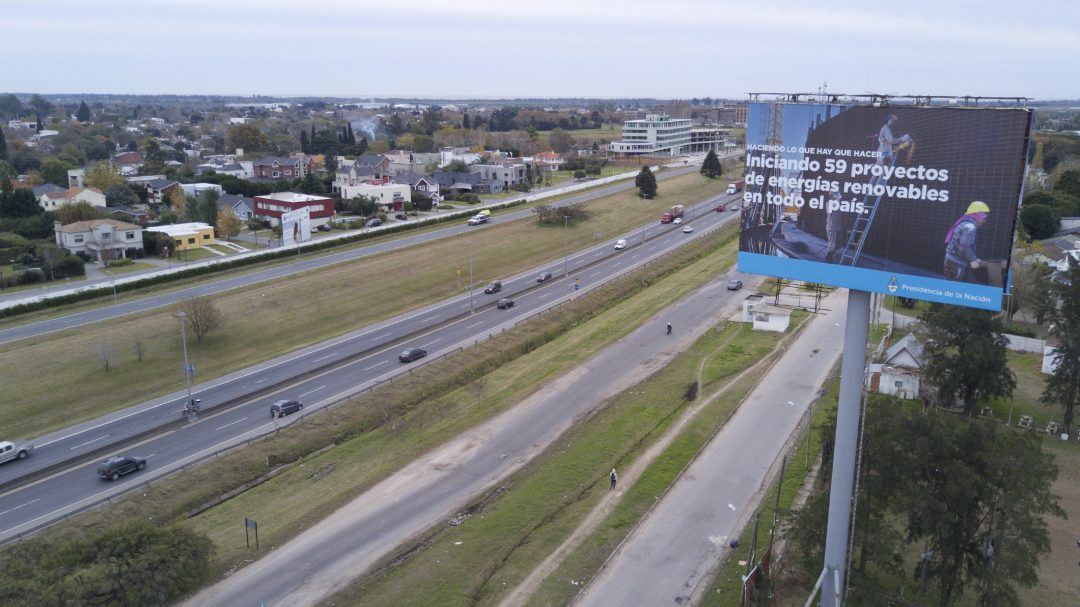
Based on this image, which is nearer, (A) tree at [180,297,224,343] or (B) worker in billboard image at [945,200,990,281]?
(B) worker in billboard image at [945,200,990,281]

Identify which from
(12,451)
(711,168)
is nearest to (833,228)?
(12,451)

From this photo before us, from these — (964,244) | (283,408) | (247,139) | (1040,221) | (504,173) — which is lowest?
(283,408)

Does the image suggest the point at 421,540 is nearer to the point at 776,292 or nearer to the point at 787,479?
the point at 787,479

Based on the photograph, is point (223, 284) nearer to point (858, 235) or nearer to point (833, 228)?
point (833, 228)

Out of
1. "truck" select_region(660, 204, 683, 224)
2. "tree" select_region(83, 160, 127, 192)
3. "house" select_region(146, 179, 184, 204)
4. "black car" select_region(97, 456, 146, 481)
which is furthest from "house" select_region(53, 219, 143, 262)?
"truck" select_region(660, 204, 683, 224)

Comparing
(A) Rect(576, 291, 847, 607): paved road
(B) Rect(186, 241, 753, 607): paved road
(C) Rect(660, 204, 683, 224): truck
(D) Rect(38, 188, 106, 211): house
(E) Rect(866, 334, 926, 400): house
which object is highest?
(D) Rect(38, 188, 106, 211): house

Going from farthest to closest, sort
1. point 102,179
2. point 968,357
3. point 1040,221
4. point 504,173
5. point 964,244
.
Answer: point 504,173
point 102,179
point 1040,221
point 968,357
point 964,244

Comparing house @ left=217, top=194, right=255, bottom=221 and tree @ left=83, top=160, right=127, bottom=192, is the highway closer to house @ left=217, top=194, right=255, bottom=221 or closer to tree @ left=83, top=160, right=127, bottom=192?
house @ left=217, top=194, right=255, bottom=221
